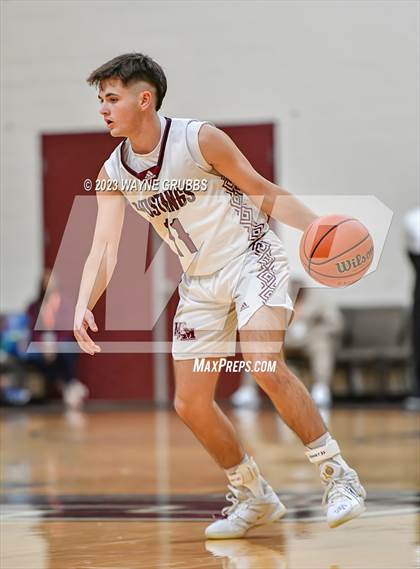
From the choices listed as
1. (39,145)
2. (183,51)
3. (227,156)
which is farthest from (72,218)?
(39,145)

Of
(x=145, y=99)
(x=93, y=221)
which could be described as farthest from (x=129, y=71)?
(x=93, y=221)

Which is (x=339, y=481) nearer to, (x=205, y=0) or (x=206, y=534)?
(x=206, y=534)

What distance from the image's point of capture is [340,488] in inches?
173

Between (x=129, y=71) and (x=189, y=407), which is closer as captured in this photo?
(x=129, y=71)

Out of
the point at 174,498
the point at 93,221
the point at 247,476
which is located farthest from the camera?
the point at 174,498

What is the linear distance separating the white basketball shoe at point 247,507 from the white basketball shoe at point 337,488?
1.38 ft

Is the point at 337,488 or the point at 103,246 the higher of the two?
the point at 103,246

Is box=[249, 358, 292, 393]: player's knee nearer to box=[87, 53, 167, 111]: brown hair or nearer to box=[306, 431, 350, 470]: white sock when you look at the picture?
box=[306, 431, 350, 470]: white sock

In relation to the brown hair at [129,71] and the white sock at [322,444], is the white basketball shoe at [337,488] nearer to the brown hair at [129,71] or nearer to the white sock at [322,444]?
the white sock at [322,444]

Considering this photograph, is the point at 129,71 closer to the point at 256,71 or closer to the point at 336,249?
the point at 336,249

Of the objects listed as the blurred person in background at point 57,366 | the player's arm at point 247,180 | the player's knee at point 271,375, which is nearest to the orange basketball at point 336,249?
the player's arm at point 247,180

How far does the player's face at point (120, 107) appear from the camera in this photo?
452 centimetres

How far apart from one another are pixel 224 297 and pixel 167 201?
386 millimetres

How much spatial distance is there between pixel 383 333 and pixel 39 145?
4.18 meters
